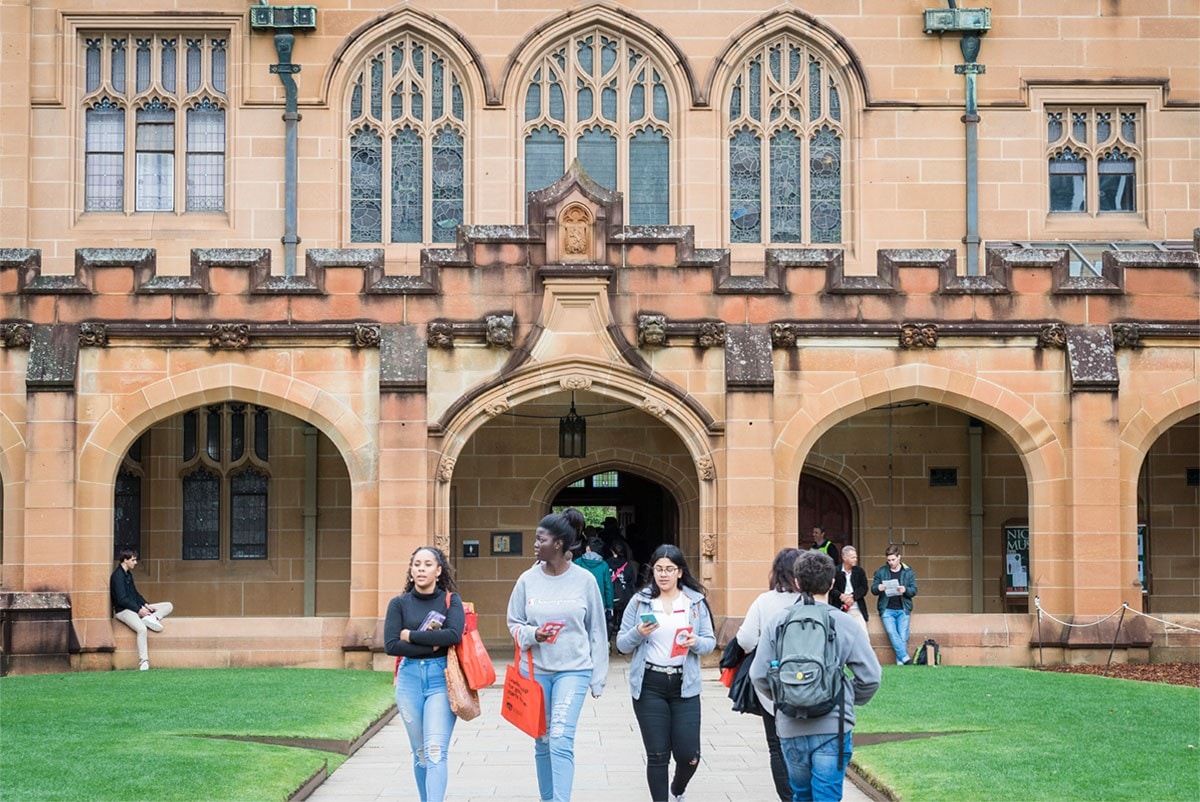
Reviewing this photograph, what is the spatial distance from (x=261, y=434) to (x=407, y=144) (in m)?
4.63

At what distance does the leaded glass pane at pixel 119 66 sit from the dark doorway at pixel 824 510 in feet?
35.9

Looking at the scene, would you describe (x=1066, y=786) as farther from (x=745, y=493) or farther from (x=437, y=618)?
(x=745, y=493)

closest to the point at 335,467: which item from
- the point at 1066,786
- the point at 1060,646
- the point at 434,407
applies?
the point at 434,407

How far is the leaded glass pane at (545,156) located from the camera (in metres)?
25.0

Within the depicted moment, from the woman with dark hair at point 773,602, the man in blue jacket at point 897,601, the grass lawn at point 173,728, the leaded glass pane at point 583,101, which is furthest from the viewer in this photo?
the leaded glass pane at point 583,101

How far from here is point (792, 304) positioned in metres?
19.9

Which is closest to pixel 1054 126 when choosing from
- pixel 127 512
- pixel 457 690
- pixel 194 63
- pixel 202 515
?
pixel 194 63

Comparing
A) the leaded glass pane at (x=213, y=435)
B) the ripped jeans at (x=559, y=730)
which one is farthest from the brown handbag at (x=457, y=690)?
the leaded glass pane at (x=213, y=435)

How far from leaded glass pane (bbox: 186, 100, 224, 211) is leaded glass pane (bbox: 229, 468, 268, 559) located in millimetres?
4058

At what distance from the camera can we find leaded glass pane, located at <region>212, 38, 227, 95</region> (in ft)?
82.0

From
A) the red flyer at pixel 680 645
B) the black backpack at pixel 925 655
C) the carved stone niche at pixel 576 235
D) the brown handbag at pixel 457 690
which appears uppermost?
the carved stone niche at pixel 576 235

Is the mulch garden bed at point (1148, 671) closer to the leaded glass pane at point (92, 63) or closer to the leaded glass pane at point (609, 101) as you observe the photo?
the leaded glass pane at point (609, 101)

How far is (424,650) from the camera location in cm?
985

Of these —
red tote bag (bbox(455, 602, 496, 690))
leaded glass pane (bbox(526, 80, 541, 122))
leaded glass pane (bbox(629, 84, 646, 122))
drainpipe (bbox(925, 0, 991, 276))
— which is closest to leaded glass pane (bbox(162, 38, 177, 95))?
leaded glass pane (bbox(526, 80, 541, 122))
